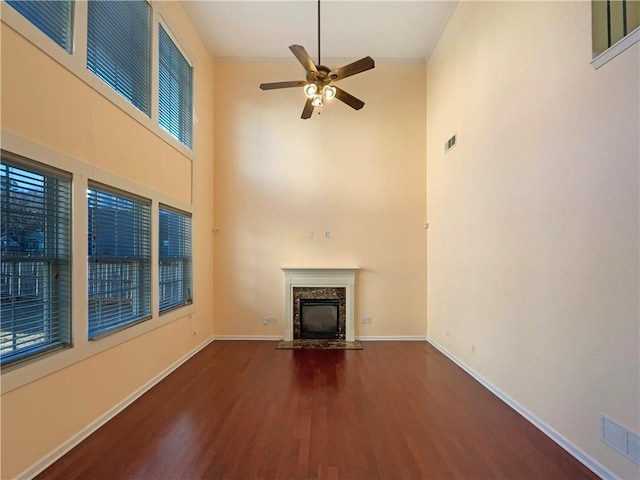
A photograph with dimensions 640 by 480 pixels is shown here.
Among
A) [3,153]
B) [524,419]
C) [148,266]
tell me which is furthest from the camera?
[148,266]

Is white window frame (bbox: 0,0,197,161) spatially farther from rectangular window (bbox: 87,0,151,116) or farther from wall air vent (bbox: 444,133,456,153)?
wall air vent (bbox: 444,133,456,153)

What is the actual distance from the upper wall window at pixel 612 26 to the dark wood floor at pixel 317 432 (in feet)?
8.79

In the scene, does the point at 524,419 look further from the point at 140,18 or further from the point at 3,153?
the point at 140,18

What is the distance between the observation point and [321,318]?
5.36m

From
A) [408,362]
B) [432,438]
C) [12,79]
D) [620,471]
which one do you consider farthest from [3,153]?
[408,362]

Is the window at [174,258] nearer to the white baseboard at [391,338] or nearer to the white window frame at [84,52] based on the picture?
the white window frame at [84,52]

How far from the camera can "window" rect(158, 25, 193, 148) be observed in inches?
153

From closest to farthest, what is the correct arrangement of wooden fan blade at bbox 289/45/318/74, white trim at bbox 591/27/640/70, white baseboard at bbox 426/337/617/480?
white trim at bbox 591/27/640/70, white baseboard at bbox 426/337/617/480, wooden fan blade at bbox 289/45/318/74

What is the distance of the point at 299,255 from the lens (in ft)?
17.8

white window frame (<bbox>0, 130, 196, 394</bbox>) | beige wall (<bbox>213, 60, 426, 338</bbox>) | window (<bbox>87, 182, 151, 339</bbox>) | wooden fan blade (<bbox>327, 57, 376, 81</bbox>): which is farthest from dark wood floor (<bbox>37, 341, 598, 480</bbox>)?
wooden fan blade (<bbox>327, 57, 376, 81</bbox>)

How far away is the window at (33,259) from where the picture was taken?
6.40 feet

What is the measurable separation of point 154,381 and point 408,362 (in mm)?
3096

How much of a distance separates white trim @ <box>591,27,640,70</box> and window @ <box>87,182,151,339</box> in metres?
3.80

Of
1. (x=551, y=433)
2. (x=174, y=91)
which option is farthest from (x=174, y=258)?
(x=551, y=433)
